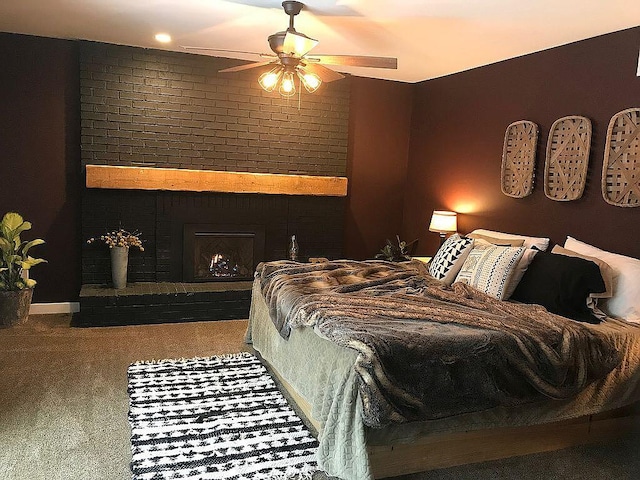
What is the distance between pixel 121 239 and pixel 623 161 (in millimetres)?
4040

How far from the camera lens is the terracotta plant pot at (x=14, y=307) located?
13.8ft

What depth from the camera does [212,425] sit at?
2914 mm

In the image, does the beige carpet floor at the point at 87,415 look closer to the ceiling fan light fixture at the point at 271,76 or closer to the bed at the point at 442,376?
the bed at the point at 442,376

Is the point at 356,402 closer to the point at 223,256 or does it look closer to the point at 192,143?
the point at 223,256

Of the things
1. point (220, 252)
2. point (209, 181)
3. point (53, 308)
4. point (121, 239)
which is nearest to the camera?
point (121, 239)

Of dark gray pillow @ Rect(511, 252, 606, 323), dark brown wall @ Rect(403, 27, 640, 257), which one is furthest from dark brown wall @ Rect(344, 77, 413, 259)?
dark gray pillow @ Rect(511, 252, 606, 323)

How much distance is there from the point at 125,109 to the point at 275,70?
195 centimetres

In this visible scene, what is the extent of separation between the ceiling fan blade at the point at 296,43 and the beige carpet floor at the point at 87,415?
223cm

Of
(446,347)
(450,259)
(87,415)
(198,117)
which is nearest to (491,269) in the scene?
(450,259)

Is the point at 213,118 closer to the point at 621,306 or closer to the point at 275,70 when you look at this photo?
the point at 275,70

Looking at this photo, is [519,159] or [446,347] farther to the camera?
[519,159]

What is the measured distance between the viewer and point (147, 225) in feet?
16.6

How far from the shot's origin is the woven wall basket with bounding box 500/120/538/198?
4.25 m

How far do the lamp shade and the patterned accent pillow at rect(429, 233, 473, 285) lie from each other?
0.85m
